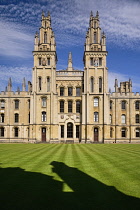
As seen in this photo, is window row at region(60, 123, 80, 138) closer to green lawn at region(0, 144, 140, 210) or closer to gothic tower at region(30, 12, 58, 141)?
gothic tower at region(30, 12, 58, 141)

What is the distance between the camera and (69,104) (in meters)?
48.1

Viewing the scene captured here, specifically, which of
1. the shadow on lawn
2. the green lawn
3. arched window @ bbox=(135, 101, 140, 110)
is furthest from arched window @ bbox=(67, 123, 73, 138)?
the shadow on lawn

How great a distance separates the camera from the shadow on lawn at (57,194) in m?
6.86

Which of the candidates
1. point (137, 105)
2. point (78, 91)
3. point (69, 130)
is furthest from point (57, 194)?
point (137, 105)

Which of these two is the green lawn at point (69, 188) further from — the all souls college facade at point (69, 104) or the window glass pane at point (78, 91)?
the window glass pane at point (78, 91)

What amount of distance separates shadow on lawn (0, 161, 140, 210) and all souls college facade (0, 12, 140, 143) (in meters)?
35.8

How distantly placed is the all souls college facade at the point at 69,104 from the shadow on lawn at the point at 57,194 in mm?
35835

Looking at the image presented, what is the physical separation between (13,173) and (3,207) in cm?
435

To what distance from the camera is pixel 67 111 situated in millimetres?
47719

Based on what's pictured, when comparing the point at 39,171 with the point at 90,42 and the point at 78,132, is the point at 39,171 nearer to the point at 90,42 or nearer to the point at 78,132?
the point at 78,132

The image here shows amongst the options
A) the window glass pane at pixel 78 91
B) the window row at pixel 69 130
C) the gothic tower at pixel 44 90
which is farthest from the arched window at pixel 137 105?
the gothic tower at pixel 44 90

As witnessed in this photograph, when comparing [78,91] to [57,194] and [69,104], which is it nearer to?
[69,104]

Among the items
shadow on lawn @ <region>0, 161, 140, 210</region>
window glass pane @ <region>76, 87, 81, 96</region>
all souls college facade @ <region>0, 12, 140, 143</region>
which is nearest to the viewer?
shadow on lawn @ <region>0, 161, 140, 210</region>

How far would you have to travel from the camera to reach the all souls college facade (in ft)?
152
